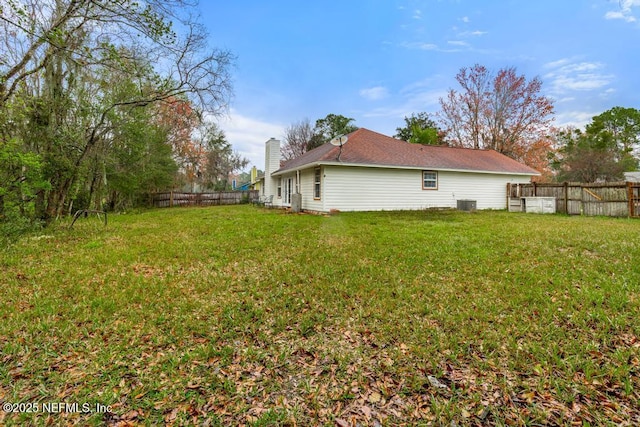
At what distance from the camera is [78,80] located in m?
9.56

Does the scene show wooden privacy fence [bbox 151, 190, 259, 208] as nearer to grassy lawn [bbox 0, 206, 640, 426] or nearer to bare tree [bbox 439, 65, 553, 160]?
grassy lawn [bbox 0, 206, 640, 426]

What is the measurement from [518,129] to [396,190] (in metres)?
17.2

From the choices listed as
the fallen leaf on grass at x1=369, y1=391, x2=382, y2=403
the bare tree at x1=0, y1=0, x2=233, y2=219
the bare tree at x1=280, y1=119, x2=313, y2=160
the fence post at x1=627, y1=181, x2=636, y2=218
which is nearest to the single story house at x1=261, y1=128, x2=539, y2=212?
the fence post at x1=627, y1=181, x2=636, y2=218

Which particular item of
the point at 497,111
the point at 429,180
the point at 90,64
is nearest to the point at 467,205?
the point at 429,180

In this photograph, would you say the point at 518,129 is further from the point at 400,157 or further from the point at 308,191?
the point at 308,191

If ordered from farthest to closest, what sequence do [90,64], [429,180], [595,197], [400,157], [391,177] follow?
[429,180] < [400,157] < [391,177] < [595,197] < [90,64]

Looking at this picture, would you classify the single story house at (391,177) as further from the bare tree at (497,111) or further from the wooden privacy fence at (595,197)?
the bare tree at (497,111)

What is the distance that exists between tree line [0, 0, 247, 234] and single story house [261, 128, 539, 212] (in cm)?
509

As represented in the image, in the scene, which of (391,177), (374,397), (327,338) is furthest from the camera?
(391,177)

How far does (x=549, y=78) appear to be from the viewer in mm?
21328

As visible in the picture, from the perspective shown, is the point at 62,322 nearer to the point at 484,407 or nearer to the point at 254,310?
→ the point at 254,310

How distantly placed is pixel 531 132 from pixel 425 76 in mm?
14080

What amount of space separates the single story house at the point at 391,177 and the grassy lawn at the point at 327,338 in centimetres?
717

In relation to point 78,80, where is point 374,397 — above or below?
below
